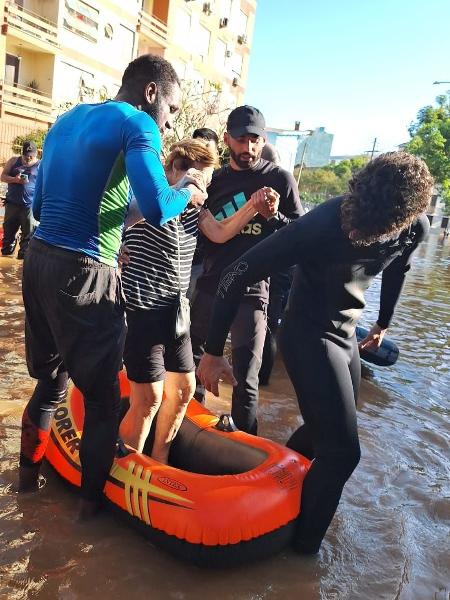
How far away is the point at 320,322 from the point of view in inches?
93.7

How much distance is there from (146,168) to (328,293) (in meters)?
0.98

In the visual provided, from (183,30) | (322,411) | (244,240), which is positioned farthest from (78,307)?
(183,30)

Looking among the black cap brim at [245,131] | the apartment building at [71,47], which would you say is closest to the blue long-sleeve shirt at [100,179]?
the black cap brim at [245,131]

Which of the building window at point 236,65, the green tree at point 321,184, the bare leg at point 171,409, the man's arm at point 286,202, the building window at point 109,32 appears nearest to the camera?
the bare leg at point 171,409

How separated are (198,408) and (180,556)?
100 centimetres

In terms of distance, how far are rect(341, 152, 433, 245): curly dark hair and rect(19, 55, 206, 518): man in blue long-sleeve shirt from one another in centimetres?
72

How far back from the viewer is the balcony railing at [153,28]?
2442 cm

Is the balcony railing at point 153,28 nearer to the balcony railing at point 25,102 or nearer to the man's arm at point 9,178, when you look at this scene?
the balcony railing at point 25,102

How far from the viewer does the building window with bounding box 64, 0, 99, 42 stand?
823 inches

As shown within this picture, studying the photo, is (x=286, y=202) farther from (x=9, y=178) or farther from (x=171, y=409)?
(x=9, y=178)

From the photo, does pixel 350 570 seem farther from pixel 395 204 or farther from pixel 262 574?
pixel 395 204

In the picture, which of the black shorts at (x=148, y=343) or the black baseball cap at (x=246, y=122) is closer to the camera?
the black shorts at (x=148, y=343)

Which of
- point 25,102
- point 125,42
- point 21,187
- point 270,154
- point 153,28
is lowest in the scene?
point 21,187

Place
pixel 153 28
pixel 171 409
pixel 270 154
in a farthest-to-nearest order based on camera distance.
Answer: pixel 153 28 < pixel 270 154 < pixel 171 409
